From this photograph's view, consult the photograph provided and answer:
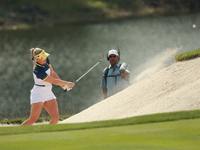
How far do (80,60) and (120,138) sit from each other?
30.7 meters

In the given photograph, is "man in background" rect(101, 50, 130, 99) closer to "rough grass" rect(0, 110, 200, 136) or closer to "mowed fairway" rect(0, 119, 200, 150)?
"rough grass" rect(0, 110, 200, 136)

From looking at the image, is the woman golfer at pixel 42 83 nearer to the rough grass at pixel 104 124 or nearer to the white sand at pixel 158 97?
the white sand at pixel 158 97

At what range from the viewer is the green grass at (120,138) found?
6.61 meters

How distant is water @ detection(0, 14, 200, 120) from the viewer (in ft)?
65.6

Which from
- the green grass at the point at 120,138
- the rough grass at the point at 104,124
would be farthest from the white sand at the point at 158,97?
Answer: the green grass at the point at 120,138

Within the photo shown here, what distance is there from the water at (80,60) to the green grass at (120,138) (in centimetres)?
828

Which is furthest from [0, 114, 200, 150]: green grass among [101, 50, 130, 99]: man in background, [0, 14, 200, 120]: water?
[0, 14, 200, 120]: water

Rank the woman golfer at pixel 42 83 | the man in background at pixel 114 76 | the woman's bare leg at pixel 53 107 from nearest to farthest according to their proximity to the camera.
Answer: the woman golfer at pixel 42 83 → the woman's bare leg at pixel 53 107 → the man in background at pixel 114 76

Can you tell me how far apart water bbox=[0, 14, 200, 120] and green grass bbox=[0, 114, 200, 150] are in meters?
8.28

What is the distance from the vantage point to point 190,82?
1184 cm

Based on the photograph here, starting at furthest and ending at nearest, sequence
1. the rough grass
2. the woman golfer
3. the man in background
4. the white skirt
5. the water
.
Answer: the water
the man in background
the white skirt
the woman golfer
the rough grass

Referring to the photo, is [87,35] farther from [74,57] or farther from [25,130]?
[25,130]

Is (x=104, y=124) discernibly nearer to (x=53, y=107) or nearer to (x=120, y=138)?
(x=120, y=138)

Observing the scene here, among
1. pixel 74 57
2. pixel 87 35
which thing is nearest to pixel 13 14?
pixel 87 35
